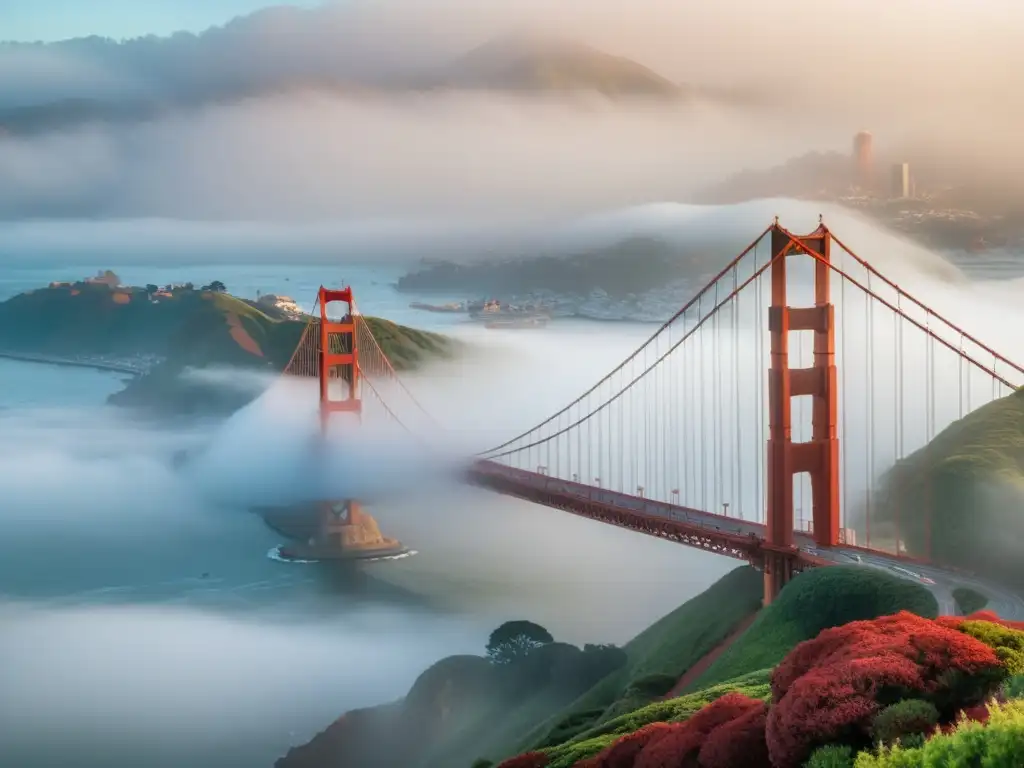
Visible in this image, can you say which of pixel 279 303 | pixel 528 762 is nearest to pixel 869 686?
pixel 528 762

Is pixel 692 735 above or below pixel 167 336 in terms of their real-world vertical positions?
below

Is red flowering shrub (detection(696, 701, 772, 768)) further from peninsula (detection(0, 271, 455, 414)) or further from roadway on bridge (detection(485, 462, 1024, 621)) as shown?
peninsula (detection(0, 271, 455, 414))

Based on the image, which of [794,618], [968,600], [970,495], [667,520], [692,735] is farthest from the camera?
[970,495]

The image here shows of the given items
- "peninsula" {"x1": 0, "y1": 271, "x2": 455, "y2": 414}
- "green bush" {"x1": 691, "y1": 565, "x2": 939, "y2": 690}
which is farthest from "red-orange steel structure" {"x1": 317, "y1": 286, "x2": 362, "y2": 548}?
"green bush" {"x1": 691, "y1": 565, "x2": 939, "y2": 690}

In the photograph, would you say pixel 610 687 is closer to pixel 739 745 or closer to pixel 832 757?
pixel 739 745

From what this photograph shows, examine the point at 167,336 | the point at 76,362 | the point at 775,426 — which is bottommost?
the point at 775,426

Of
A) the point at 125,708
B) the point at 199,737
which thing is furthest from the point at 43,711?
the point at 199,737

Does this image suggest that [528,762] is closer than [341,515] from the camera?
Yes
